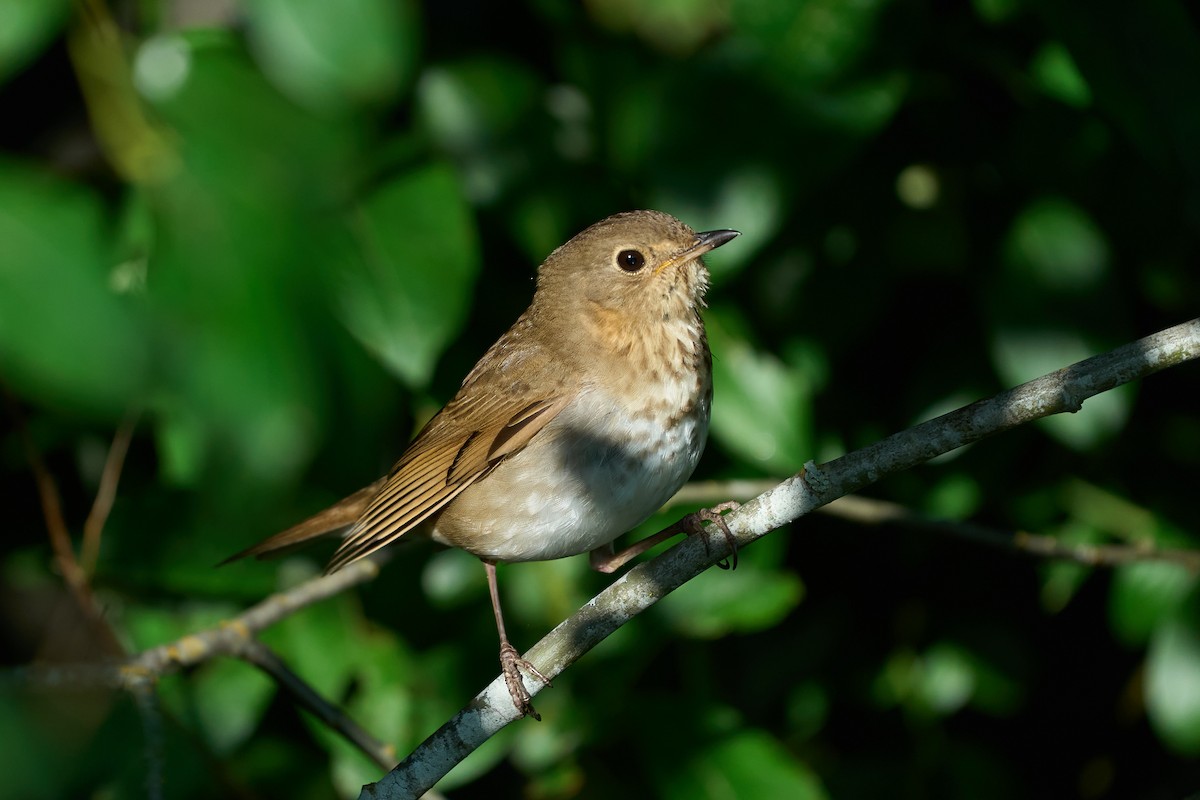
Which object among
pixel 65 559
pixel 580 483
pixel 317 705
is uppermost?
pixel 65 559

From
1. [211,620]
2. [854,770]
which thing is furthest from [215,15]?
[854,770]

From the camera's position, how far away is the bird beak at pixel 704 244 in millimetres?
2676

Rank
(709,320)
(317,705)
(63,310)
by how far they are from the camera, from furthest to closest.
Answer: (709,320), (317,705), (63,310)

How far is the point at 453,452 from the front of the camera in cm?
293

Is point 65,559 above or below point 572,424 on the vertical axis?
above

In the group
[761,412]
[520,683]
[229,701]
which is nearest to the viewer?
[520,683]

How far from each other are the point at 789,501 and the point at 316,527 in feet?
4.57

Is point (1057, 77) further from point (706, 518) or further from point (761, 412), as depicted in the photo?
point (706, 518)

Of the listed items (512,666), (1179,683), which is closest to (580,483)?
(512,666)

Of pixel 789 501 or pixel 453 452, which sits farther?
pixel 453 452

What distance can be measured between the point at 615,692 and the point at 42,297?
1679mm

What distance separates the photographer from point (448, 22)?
312 cm

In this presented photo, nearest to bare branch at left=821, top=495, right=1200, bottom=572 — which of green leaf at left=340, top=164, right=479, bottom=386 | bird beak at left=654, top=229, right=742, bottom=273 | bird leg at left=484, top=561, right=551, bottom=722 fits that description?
bird beak at left=654, top=229, right=742, bottom=273

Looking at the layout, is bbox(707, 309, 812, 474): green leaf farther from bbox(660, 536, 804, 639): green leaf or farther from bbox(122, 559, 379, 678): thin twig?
bbox(122, 559, 379, 678): thin twig
